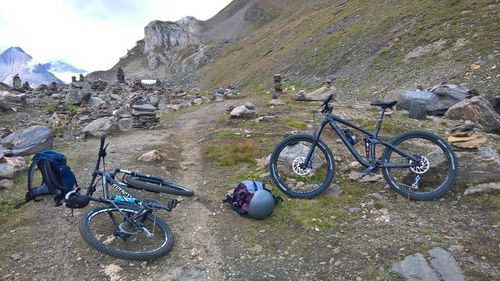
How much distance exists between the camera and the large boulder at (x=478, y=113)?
1272cm

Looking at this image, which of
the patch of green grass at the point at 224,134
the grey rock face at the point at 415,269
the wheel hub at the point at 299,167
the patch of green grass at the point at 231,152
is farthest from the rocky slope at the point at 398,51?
the grey rock face at the point at 415,269

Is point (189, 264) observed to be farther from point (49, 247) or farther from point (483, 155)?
point (483, 155)

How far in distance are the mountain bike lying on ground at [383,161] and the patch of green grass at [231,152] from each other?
2559 mm

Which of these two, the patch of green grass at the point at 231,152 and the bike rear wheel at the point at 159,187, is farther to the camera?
the patch of green grass at the point at 231,152

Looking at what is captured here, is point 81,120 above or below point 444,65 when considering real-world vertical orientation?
above

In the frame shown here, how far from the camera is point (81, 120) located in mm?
20031

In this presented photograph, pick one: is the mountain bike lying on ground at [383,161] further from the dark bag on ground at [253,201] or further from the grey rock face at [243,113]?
the grey rock face at [243,113]

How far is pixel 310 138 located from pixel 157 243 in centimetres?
381

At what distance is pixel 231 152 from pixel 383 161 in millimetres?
5224

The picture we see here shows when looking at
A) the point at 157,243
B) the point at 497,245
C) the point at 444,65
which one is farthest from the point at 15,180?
the point at 444,65

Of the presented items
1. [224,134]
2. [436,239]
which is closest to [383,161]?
[436,239]

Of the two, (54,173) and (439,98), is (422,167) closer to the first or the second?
(54,173)

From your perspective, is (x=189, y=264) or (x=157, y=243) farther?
(x=157, y=243)

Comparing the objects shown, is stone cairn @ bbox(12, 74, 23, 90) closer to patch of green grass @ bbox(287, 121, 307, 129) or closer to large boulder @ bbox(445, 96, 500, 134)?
patch of green grass @ bbox(287, 121, 307, 129)
